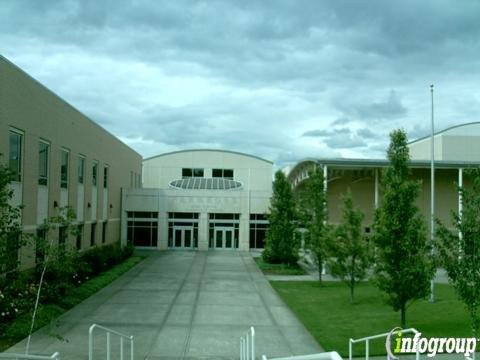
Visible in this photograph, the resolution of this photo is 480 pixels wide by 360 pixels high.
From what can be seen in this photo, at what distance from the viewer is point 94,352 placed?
14.9 meters

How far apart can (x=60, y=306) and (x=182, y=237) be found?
30.4 m

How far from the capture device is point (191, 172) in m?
65.9

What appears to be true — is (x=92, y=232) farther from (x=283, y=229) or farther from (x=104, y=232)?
(x=283, y=229)

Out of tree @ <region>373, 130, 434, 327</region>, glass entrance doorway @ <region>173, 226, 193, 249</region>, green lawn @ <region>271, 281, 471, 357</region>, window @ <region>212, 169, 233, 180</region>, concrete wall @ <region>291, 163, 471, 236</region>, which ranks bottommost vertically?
green lawn @ <region>271, 281, 471, 357</region>

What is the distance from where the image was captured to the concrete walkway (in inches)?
604

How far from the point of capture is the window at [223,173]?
6562cm

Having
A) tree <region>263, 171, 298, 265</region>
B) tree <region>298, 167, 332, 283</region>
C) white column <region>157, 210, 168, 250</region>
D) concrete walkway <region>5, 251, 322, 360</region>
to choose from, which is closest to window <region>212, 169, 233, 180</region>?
white column <region>157, 210, 168, 250</region>

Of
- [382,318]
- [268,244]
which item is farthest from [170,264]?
[382,318]

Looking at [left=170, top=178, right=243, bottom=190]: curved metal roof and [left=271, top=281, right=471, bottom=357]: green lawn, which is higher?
[left=170, top=178, right=243, bottom=190]: curved metal roof

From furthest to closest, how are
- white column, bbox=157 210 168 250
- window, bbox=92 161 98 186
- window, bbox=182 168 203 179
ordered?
window, bbox=182 168 203 179
white column, bbox=157 210 168 250
window, bbox=92 161 98 186

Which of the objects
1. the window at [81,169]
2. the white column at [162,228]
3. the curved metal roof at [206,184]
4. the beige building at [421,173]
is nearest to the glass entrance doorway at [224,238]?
the white column at [162,228]

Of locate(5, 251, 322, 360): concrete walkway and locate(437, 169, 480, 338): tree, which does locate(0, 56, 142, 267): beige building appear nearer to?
locate(5, 251, 322, 360): concrete walkway

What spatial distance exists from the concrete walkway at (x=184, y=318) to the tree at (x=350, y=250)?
9.88 feet

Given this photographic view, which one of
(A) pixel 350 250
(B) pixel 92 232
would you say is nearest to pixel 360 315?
(A) pixel 350 250
